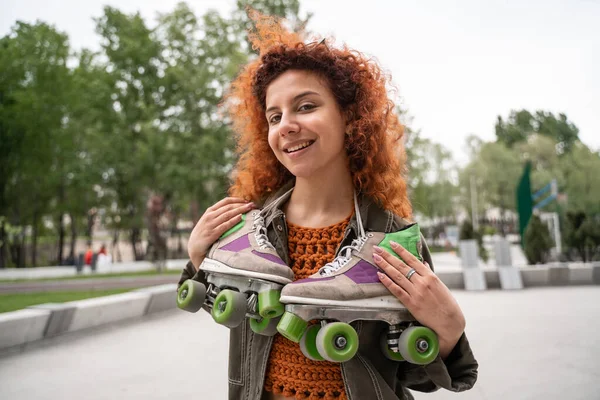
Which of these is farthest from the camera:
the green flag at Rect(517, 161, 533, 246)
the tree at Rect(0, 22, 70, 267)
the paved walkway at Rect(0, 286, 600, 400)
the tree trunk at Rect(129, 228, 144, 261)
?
the tree trunk at Rect(129, 228, 144, 261)

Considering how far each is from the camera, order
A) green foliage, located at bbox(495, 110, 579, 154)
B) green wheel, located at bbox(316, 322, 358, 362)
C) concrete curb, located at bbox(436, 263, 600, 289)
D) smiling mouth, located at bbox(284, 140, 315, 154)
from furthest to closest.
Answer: green foliage, located at bbox(495, 110, 579, 154) < concrete curb, located at bbox(436, 263, 600, 289) < smiling mouth, located at bbox(284, 140, 315, 154) < green wheel, located at bbox(316, 322, 358, 362)

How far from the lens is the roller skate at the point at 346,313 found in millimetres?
1023

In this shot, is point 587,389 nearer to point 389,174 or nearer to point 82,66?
point 389,174

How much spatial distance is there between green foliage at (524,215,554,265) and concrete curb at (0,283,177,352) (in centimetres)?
922

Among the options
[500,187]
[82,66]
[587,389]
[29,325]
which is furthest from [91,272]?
[500,187]

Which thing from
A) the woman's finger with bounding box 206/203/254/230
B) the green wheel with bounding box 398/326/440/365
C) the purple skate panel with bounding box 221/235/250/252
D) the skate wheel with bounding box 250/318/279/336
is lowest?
the green wheel with bounding box 398/326/440/365

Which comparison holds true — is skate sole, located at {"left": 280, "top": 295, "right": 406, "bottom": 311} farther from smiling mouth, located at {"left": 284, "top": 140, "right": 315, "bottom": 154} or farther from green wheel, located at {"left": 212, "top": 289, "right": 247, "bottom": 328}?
smiling mouth, located at {"left": 284, "top": 140, "right": 315, "bottom": 154}

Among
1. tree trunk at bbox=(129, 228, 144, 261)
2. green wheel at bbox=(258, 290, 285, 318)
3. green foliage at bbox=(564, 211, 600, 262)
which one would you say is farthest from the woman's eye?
tree trunk at bbox=(129, 228, 144, 261)

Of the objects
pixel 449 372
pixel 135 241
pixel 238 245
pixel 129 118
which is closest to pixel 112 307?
pixel 238 245

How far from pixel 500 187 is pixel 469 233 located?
2758cm

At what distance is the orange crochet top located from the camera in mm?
1257

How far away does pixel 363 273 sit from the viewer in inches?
43.8

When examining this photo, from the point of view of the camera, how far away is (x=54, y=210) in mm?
23906

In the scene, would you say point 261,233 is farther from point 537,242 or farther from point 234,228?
point 537,242
